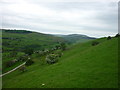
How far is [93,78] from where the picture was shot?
26.5 m

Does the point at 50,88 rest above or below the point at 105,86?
below

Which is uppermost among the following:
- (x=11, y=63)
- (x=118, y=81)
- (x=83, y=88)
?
(x=118, y=81)

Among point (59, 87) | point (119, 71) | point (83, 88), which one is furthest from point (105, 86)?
point (59, 87)

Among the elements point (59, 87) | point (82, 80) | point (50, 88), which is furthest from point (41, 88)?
point (82, 80)

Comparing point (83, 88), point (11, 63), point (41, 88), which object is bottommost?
point (11, 63)

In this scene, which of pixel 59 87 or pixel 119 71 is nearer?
pixel 59 87

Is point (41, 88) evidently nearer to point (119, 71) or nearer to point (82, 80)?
point (82, 80)

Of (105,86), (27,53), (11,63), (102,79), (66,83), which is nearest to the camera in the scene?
(105,86)

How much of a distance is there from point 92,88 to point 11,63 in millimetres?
97532

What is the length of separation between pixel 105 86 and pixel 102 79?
3.05 metres

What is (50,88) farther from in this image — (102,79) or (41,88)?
(102,79)

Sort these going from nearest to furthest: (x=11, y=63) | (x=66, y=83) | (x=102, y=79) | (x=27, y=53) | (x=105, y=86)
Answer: (x=105, y=86) → (x=102, y=79) → (x=66, y=83) → (x=11, y=63) → (x=27, y=53)

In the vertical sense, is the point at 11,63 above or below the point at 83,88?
below

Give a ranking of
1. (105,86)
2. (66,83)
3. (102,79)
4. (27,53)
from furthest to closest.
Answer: (27,53) < (66,83) < (102,79) < (105,86)
